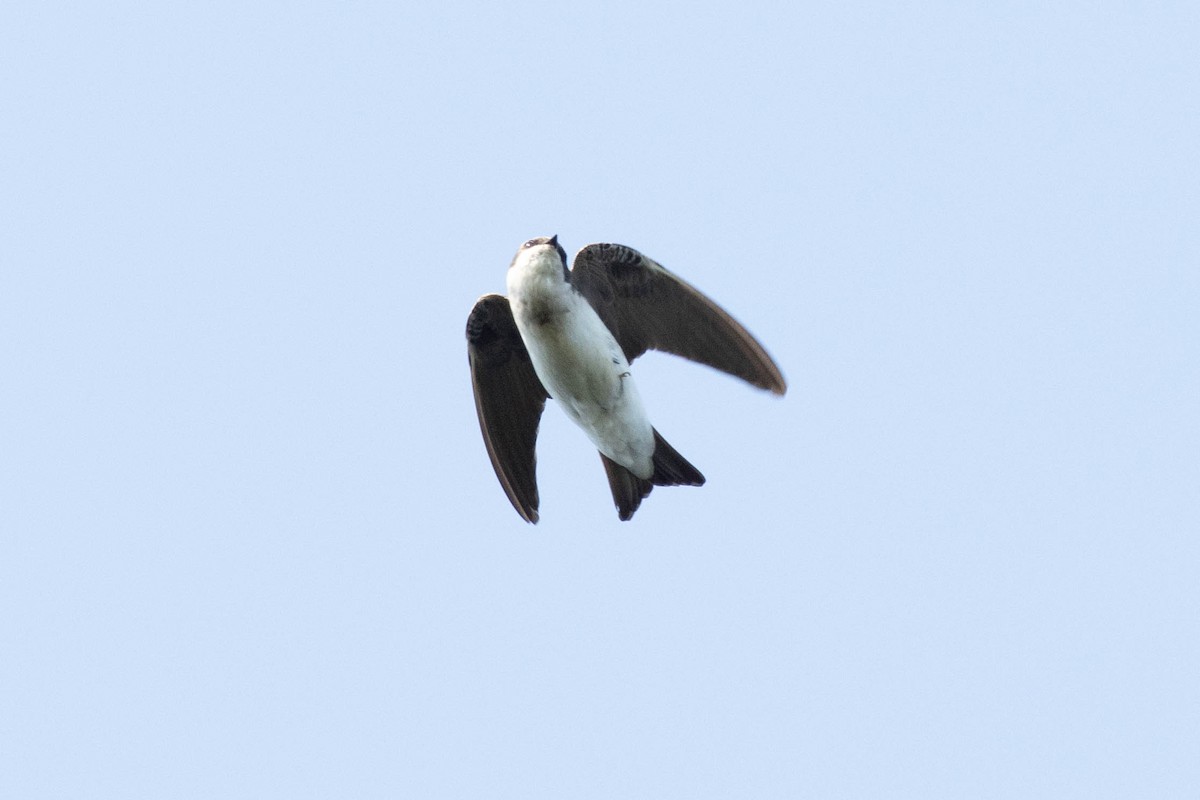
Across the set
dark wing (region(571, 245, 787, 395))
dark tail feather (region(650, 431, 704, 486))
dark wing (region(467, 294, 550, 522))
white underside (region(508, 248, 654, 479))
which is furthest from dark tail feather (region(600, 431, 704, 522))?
dark wing (region(467, 294, 550, 522))

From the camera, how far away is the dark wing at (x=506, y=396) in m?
14.4

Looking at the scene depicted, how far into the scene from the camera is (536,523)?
1480 centimetres

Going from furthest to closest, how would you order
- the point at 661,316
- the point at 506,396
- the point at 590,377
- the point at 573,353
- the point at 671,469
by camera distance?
the point at 506,396 → the point at 661,316 → the point at 671,469 → the point at 590,377 → the point at 573,353

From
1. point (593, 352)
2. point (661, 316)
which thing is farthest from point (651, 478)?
point (593, 352)

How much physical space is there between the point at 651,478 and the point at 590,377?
1.27m

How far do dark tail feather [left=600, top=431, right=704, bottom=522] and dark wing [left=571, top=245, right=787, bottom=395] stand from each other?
2.49 feet

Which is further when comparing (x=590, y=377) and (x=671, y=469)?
(x=671, y=469)

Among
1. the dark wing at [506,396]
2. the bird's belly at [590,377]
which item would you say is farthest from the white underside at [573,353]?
the dark wing at [506,396]

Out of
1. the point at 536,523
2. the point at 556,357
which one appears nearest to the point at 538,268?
the point at 556,357

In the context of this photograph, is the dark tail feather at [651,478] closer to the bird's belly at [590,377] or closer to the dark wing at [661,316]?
the bird's belly at [590,377]

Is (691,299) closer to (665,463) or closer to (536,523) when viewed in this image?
(665,463)

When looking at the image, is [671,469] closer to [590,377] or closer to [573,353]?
[590,377]

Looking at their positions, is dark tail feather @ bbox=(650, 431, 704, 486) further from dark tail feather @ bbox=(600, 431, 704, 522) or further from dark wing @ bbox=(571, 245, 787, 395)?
dark wing @ bbox=(571, 245, 787, 395)

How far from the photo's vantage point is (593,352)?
13062 millimetres
